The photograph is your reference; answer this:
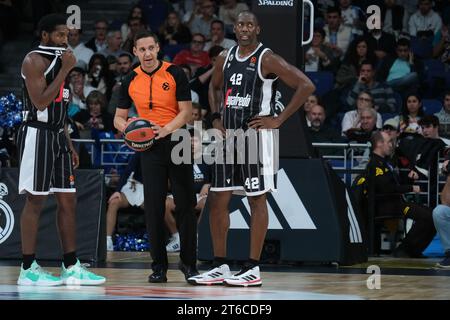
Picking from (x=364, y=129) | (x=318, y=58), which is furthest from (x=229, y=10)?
(x=364, y=129)

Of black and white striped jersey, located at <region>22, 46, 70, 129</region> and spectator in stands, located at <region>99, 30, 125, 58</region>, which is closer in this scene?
black and white striped jersey, located at <region>22, 46, 70, 129</region>

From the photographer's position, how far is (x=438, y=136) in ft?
44.4

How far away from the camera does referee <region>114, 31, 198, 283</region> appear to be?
8758mm

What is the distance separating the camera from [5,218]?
37.9 feet

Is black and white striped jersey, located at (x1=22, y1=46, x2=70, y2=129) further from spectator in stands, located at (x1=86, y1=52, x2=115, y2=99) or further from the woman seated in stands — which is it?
spectator in stands, located at (x1=86, y1=52, x2=115, y2=99)

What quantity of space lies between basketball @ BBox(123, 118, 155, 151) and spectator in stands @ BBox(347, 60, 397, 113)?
6.83 meters

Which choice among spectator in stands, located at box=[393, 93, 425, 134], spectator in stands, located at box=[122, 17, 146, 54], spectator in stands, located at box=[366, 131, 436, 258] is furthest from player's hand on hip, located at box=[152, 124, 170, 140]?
spectator in stands, located at box=[122, 17, 146, 54]

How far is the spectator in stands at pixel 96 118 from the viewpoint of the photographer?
14617mm

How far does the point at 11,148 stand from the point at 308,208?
441 centimetres

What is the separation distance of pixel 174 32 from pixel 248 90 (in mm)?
8366

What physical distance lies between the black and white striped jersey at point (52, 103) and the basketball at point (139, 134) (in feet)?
2.02

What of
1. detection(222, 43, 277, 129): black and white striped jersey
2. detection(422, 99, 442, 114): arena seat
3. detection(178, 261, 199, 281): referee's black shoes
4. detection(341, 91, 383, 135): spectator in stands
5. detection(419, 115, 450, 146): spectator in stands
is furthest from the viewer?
detection(422, 99, 442, 114): arena seat

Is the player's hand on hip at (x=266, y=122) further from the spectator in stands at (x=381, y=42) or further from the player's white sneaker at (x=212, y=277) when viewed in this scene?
the spectator in stands at (x=381, y=42)

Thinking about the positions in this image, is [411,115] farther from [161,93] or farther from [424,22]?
[161,93]
